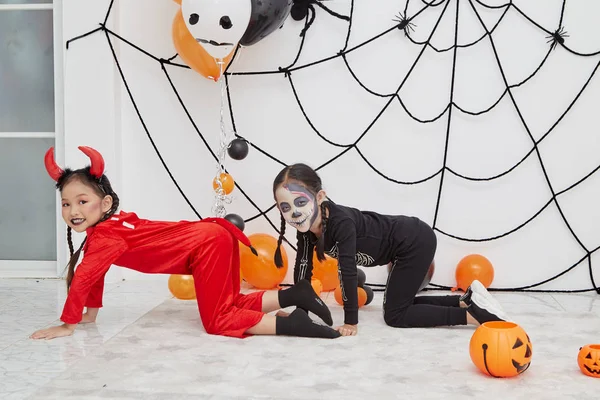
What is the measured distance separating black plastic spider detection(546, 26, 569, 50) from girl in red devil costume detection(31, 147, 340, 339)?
1557 mm

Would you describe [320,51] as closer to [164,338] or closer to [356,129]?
[356,129]

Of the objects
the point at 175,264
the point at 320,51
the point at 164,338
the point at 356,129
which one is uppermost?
the point at 320,51

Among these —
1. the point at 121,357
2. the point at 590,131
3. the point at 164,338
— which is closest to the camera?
the point at 121,357

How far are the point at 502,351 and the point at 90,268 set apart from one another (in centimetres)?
133

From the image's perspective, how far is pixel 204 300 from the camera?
8.11 feet

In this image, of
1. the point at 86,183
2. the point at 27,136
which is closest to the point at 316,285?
the point at 86,183

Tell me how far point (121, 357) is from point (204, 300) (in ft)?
1.24

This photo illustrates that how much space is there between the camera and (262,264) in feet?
10.00

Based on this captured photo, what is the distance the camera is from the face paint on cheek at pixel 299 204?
2.45m

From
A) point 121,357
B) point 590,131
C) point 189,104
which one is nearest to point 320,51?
point 189,104

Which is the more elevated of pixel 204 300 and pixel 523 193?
pixel 523 193

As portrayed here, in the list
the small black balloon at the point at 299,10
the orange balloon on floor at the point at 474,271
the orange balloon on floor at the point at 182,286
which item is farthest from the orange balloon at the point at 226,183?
the orange balloon on floor at the point at 474,271

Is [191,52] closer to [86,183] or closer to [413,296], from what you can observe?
[86,183]

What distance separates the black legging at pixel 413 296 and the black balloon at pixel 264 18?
1.02 metres
